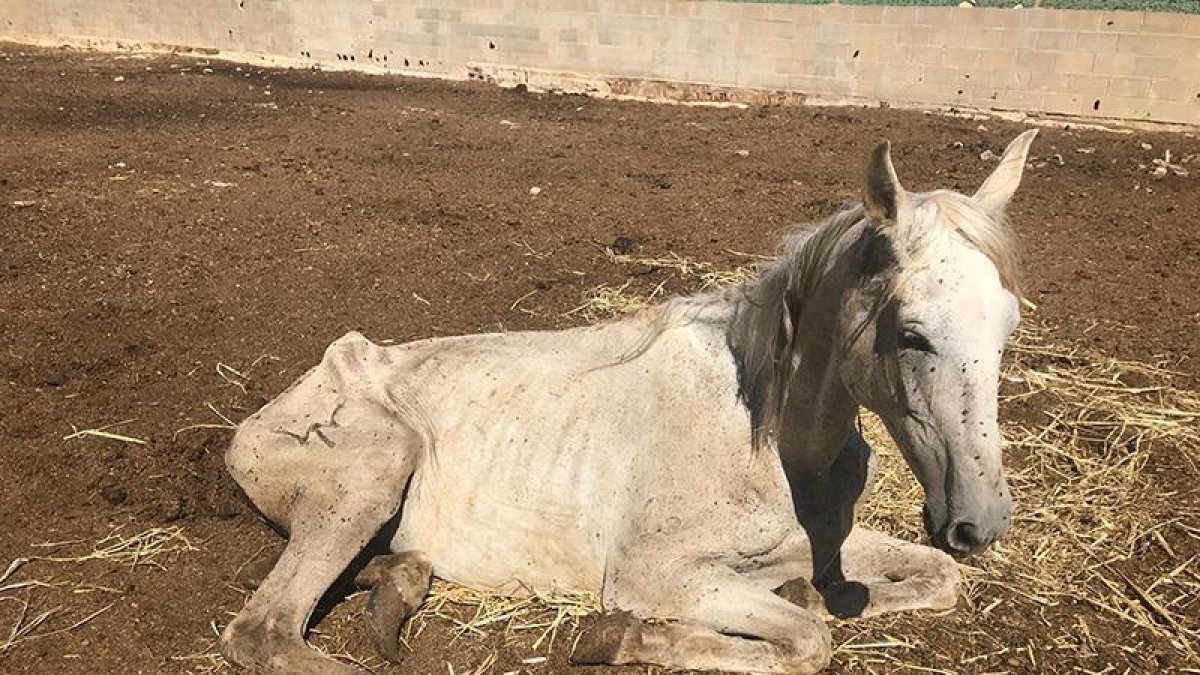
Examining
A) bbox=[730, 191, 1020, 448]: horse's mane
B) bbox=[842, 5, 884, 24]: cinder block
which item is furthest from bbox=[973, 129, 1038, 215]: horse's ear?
bbox=[842, 5, 884, 24]: cinder block

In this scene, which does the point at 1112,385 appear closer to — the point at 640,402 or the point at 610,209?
the point at 640,402

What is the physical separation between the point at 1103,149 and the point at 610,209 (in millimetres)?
5737

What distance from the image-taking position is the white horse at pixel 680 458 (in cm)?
235

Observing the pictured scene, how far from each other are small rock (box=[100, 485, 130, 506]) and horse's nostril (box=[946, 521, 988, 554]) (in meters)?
3.43

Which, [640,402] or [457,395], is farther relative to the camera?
[457,395]

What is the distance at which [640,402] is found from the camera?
3318 millimetres

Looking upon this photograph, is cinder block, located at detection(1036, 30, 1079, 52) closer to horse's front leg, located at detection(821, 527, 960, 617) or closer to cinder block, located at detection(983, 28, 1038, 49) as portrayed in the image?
cinder block, located at detection(983, 28, 1038, 49)

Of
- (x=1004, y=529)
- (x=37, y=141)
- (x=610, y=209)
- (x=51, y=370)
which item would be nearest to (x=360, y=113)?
(x=37, y=141)

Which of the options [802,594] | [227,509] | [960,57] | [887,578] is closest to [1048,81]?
[960,57]

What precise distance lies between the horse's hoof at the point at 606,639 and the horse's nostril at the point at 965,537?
1.15m

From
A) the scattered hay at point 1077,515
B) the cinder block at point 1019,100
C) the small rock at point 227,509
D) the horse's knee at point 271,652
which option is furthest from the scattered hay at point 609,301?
the cinder block at point 1019,100

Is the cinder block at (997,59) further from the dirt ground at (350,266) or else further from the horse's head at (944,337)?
the horse's head at (944,337)

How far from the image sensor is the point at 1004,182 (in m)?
2.78

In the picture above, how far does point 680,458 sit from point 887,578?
3.56 ft
